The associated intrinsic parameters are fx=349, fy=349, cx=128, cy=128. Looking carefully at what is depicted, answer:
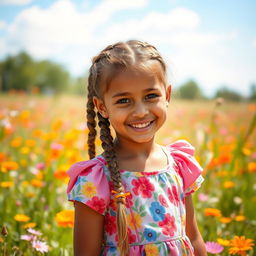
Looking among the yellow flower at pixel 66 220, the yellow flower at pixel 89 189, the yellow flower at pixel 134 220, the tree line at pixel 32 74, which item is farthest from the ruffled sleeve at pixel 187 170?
the tree line at pixel 32 74

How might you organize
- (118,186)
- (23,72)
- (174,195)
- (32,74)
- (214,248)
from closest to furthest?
1. (118,186)
2. (174,195)
3. (214,248)
4. (23,72)
5. (32,74)

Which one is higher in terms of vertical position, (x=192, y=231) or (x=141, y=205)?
(x=141, y=205)

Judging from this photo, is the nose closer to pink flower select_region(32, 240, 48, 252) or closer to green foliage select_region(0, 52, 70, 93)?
pink flower select_region(32, 240, 48, 252)

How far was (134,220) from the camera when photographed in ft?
4.28

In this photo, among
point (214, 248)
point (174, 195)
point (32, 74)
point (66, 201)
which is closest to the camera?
point (174, 195)

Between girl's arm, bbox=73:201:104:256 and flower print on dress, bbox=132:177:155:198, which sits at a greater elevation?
flower print on dress, bbox=132:177:155:198

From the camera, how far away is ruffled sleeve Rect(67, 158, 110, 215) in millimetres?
1267

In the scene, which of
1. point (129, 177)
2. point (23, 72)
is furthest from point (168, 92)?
point (23, 72)

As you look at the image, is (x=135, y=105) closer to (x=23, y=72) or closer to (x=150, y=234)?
(x=150, y=234)

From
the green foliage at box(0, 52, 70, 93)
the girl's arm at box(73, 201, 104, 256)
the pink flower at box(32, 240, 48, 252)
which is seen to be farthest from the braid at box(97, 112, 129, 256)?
the green foliage at box(0, 52, 70, 93)

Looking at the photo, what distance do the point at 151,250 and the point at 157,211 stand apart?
0.14 meters

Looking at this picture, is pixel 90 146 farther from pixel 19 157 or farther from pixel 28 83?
pixel 28 83

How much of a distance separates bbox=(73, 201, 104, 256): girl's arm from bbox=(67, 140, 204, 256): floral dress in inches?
1.4

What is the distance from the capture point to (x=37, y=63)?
39.5 m
